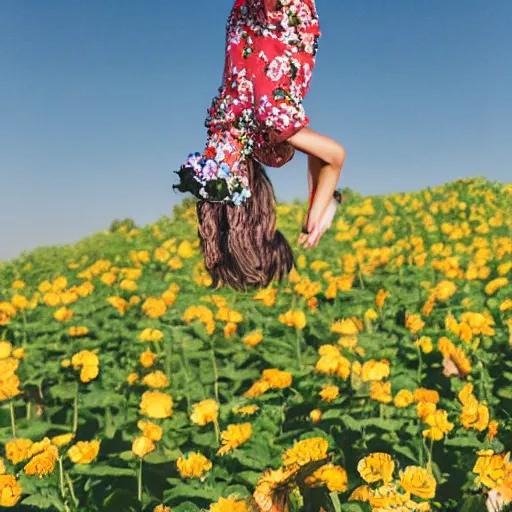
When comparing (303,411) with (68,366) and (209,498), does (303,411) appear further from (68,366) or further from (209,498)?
(68,366)

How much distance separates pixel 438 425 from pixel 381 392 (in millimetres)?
347

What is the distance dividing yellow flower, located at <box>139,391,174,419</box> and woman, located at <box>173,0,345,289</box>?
7.05 feet

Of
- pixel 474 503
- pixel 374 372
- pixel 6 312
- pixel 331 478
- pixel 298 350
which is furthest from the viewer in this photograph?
pixel 6 312

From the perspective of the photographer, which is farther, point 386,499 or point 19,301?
point 19,301

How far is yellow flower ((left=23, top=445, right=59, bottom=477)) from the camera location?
331cm

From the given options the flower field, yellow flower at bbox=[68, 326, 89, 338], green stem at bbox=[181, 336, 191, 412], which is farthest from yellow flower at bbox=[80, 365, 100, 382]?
yellow flower at bbox=[68, 326, 89, 338]

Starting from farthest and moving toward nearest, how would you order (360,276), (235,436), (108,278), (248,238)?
1. (360,276)
2. (108,278)
3. (235,436)
4. (248,238)

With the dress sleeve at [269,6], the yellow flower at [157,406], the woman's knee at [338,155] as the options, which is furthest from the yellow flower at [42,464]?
the dress sleeve at [269,6]

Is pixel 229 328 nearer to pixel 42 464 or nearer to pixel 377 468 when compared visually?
pixel 42 464

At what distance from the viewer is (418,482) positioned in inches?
116

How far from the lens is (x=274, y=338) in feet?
15.7

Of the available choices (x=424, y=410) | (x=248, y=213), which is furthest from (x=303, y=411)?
(x=248, y=213)

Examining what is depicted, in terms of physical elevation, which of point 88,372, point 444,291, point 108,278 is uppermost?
point 108,278

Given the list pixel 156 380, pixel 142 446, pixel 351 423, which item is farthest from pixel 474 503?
pixel 156 380
